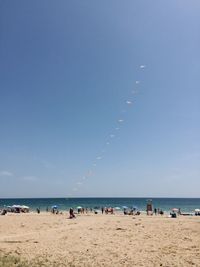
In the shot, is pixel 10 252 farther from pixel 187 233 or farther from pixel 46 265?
pixel 187 233

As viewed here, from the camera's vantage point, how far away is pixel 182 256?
1469 cm

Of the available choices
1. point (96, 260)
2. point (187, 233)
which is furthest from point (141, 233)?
point (96, 260)

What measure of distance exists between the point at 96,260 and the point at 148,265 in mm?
2047

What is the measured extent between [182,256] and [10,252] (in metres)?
7.02

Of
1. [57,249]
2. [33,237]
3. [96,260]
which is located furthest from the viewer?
[33,237]

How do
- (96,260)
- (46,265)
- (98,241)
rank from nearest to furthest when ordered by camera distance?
(46,265) → (96,260) → (98,241)

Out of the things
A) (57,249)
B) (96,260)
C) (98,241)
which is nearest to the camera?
(96,260)

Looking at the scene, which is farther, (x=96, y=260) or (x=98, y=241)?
(x=98, y=241)

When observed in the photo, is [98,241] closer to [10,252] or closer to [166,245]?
[166,245]

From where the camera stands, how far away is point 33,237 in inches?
816

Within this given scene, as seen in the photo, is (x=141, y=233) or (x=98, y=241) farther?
(x=141, y=233)

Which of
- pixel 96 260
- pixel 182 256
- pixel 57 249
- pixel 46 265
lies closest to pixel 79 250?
pixel 57 249

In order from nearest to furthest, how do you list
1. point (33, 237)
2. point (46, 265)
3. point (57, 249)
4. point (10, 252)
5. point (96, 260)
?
point (46, 265) → point (96, 260) → point (10, 252) → point (57, 249) → point (33, 237)

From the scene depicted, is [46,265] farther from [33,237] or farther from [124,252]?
[33,237]
